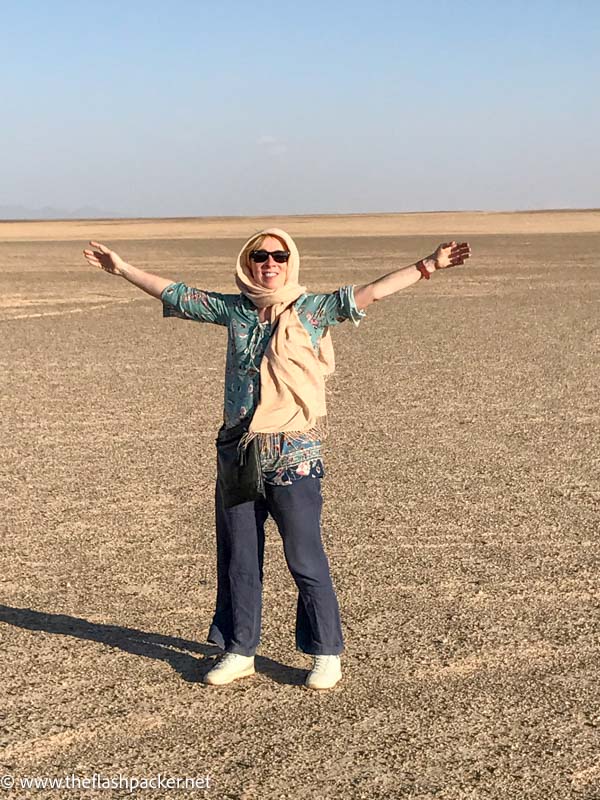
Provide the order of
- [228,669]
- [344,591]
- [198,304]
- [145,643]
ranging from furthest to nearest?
[344,591] < [145,643] < [228,669] < [198,304]

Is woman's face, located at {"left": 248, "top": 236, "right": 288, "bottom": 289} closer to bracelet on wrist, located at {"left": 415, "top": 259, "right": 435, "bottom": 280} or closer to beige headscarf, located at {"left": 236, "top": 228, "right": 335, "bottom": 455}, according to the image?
beige headscarf, located at {"left": 236, "top": 228, "right": 335, "bottom": 455}

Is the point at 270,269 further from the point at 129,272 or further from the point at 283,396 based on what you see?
the point at 129,272

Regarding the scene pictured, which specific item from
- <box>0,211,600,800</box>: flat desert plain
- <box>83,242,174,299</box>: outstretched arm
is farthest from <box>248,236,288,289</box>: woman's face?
<box>0,211,600,800</box>: flat desert plain

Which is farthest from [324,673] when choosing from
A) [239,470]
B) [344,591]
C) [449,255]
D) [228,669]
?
[449,255]

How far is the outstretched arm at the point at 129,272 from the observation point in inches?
193

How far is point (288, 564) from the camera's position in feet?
15.5

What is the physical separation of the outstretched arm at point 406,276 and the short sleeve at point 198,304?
1.78 feet

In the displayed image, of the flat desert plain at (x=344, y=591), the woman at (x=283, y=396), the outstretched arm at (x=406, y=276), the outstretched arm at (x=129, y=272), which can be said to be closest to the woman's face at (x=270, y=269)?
the woman at (x=283, y=396)

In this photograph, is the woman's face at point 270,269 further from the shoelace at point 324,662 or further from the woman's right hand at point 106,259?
the shoelace at point 324,662

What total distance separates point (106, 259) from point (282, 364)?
101 centimetres

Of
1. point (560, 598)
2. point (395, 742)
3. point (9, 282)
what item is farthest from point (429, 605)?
point (9, 282)

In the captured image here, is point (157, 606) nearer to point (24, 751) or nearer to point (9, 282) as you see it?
point (24, 751)

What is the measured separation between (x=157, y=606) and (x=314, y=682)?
1.36 meters

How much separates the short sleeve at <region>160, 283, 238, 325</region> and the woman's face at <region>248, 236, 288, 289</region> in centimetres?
21
